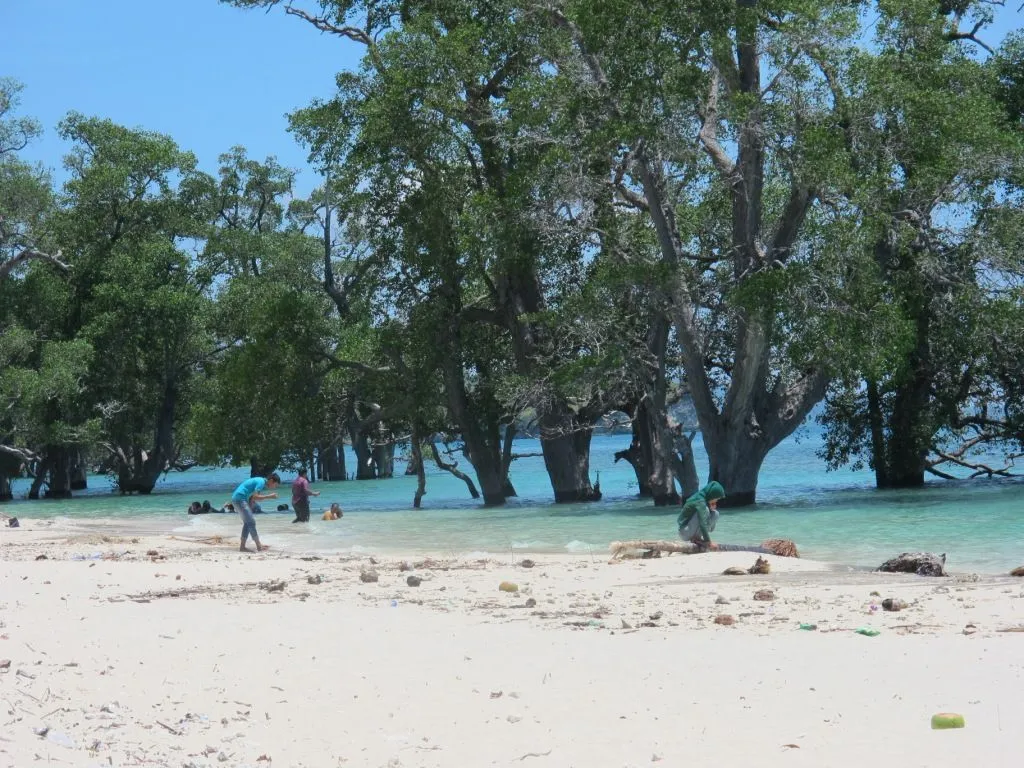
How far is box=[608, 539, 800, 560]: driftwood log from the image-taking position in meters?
14.8

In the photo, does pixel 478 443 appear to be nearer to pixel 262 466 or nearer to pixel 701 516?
pixel 262 466

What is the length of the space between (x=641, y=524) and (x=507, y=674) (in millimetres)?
15525

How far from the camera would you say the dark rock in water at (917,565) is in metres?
12.5

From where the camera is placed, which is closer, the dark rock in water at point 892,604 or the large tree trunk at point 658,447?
the dark rock in water at point 892,604

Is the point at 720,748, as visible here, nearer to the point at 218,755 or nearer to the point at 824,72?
the point at 218,755

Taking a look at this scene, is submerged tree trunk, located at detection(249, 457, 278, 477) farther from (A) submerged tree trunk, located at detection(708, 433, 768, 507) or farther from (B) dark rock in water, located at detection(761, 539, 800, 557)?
(B) dark rock in water, located at detection(761, 539, 800, 557)

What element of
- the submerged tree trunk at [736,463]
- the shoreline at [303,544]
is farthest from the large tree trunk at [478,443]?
the submerged tree trunk at [736,463]

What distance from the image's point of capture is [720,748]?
555 cm

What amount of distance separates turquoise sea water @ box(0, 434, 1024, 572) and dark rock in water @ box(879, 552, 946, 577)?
129cm

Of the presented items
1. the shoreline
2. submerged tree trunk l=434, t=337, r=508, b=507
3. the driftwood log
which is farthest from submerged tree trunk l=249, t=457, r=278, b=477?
the driftwood log

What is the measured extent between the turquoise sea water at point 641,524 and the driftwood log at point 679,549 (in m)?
0.83

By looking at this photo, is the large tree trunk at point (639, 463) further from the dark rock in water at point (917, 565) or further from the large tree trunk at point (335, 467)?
the large tree trunk at point (335, 467)

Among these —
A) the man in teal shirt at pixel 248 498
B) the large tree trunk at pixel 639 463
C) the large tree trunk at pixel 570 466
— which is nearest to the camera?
the man in teal shirt at pixel 248 498

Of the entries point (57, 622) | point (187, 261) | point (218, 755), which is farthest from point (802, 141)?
point (187, 261)
